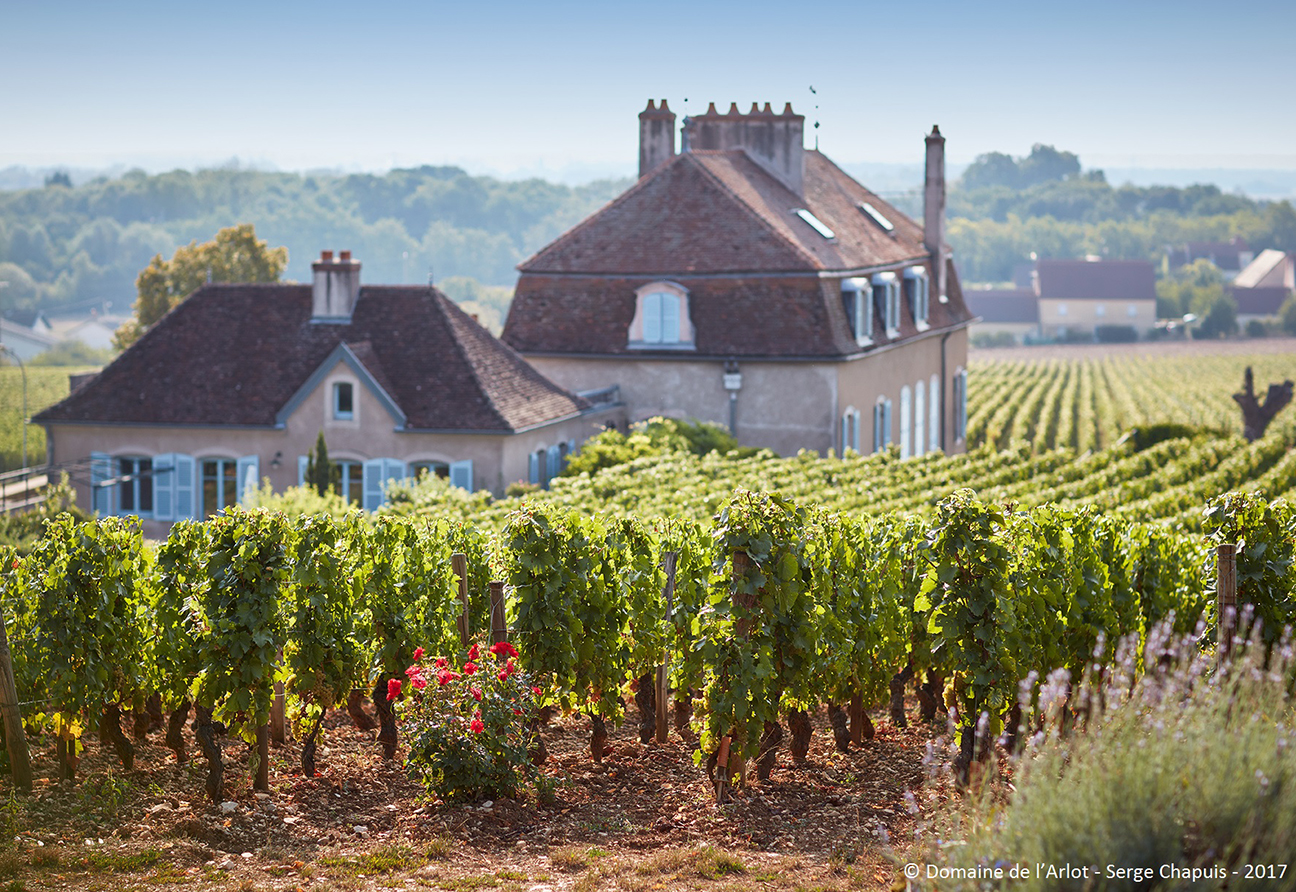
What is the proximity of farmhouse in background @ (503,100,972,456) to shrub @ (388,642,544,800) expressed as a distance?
21907mm

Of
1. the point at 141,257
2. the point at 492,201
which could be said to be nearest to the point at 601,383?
the point at 141,257

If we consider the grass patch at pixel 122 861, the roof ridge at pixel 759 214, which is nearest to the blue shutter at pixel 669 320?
the roof ridge at pixel 759 214

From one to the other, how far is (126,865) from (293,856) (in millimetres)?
885

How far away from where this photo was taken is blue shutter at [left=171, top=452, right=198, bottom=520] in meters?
28.9

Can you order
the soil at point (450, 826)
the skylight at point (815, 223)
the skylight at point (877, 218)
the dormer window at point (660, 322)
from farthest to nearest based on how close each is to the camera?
the skylight at point (877, 218) < the skylight at point (815, 223) < the dormer window at point (660, 322) < the soil at point (450, 826)

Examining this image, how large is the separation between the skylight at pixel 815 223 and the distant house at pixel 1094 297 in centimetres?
11071

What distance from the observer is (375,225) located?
16588cm

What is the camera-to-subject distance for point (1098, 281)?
141 metres

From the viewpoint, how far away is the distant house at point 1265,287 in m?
148

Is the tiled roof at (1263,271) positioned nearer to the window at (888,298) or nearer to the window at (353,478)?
the window at (888,298)

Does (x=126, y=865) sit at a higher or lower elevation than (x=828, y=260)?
lower

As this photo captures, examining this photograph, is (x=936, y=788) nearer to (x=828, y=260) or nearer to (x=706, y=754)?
(x=706, y=754)

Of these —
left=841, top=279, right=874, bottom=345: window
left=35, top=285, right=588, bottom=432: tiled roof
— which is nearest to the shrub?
left=35, top=285, right=588, bottom=432: tiled roof

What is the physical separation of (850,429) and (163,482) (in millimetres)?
15290
